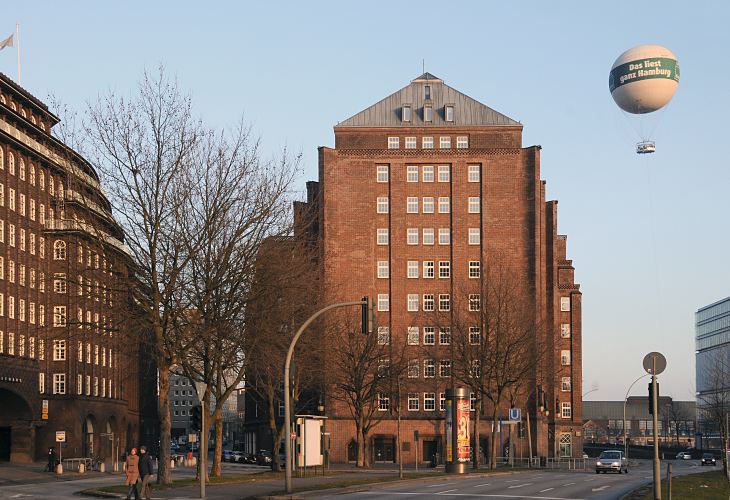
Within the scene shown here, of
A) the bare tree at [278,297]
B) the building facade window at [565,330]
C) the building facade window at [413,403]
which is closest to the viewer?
the bare tree at [278,297]

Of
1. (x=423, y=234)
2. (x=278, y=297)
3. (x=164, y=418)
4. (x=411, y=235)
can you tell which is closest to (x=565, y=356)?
(x=423, y=234)

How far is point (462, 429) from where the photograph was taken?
62.8m

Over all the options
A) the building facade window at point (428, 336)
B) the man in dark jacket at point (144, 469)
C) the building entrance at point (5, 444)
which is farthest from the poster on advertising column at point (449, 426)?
the building entrance at point (5, 444)

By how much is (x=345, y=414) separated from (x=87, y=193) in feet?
196

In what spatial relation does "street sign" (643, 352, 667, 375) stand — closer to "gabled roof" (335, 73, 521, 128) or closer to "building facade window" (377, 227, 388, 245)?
"building facade window" (377, 227, 388, 245)

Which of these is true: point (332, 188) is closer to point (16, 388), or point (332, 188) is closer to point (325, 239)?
point (325, 239)

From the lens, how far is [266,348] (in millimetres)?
49375

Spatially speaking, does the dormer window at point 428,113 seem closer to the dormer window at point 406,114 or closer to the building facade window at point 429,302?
the dormer window at point 406,114

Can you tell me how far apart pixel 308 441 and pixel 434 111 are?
210 ft

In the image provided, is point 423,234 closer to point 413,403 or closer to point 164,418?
point 413,403

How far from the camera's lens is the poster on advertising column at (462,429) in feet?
205

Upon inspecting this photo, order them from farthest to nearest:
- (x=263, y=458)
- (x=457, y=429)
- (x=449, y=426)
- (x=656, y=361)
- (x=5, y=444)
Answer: (x=263, y=458), (x=5, y=444), (x=449, y=426), (x=457, y=429), (x=656, y=361)

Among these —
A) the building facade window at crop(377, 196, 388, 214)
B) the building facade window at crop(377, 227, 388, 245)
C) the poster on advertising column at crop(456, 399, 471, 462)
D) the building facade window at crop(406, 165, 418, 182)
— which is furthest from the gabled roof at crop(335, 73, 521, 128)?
the poster on advertising column at crop(456, 399, 471, 462)

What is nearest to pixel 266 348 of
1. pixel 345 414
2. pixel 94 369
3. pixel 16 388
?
pixel 16 388
